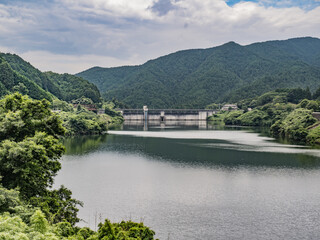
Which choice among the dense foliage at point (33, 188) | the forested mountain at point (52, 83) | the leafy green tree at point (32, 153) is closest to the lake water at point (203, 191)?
the leafy green tree at point (32, 153)

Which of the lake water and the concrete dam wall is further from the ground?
the concrete dam wall

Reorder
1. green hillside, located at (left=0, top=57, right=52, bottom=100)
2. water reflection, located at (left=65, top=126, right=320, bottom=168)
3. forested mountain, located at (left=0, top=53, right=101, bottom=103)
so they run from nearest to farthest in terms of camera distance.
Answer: water reflection, located at (left=65, top=126, right=320, bottom=168)
green hillside, located at (left=0, top=57, right=52, bottom=100)
forested mountain, located at (left=0, top=53, right=101, bottom=103)

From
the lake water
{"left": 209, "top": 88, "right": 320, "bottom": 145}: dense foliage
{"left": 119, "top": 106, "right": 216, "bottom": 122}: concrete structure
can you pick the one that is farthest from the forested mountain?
the lake water

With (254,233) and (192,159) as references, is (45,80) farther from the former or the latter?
(254,233)

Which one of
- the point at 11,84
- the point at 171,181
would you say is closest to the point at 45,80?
the point at 11,84

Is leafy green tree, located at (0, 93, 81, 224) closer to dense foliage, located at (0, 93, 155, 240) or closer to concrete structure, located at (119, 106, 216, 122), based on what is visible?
dense foliage, located at (0, 93, 155, 240)

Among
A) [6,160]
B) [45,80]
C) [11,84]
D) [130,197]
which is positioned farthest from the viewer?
[45,80]

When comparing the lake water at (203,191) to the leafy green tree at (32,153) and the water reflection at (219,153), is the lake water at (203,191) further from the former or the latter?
the leafy green tree at (32,153)
